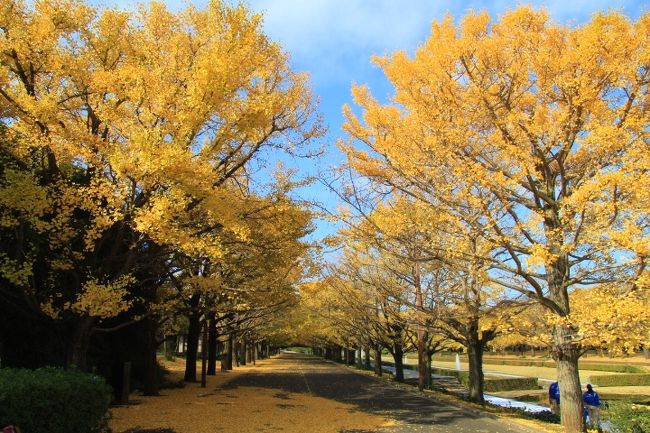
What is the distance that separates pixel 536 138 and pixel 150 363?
12.9 meters

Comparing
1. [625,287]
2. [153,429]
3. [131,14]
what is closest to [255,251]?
[153,429]

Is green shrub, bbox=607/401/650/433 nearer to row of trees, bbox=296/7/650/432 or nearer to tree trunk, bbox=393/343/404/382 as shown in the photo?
row of trees, bbox=296/7/650/432

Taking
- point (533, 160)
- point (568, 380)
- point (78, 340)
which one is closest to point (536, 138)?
point (533, 160)

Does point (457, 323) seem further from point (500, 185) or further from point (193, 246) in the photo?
point (193, 246)

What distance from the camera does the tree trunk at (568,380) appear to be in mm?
8969

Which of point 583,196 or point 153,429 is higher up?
point 583,196

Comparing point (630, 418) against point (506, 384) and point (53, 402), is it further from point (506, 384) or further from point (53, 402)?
point (506, 384)

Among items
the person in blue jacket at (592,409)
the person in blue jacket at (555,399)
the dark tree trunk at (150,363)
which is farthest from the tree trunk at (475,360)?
the dark tree trunk at (150,363)

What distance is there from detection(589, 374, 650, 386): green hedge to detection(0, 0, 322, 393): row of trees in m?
27.7

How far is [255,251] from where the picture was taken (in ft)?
44.3

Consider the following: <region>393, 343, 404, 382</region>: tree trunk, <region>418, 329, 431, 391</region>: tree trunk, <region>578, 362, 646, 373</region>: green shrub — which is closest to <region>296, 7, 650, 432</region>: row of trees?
<region>418, 329, 431, 391</region>: tree trunk

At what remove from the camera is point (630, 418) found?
25.0 ft

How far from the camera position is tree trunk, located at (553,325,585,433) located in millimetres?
8969

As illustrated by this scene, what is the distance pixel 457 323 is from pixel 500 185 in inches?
307
